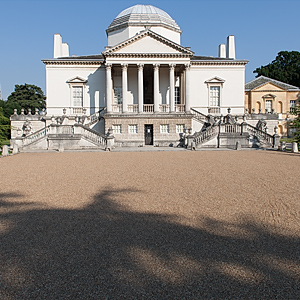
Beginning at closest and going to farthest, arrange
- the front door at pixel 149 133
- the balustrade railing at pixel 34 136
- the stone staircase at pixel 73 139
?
1. the balustrade railing at pixel 34 136
2. the stone staircase at pixel 73 139
3. the front door at pixel 149 133

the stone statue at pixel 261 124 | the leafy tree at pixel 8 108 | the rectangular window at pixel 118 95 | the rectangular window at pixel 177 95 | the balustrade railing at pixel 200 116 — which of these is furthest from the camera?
the leafy tree at pixel 8 108

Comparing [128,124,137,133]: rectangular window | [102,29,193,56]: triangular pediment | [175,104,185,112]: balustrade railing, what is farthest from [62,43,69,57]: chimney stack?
[175,104,185,112]: balustrade railing

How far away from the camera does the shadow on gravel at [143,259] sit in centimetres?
350

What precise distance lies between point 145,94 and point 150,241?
114 ft

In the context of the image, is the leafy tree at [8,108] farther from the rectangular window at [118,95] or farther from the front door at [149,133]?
the front door at [149,133]

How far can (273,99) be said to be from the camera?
50.8 metres

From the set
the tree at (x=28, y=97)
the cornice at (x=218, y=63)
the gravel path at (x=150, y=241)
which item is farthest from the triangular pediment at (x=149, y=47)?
the tree at (x=28, y=97)

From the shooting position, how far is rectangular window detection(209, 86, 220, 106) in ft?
125

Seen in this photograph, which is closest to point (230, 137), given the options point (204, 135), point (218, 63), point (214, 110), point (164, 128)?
point (204, 135)

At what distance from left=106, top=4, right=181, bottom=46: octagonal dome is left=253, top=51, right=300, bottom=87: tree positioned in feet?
118

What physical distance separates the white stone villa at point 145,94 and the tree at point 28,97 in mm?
34851

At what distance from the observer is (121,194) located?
8.53 meters

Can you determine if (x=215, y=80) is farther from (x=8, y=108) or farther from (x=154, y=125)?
(x=8, y=108)

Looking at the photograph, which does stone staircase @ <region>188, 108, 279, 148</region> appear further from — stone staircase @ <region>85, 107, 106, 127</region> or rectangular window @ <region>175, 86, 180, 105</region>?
stone staircase @ <region>85, 107, 106, 127</region>
